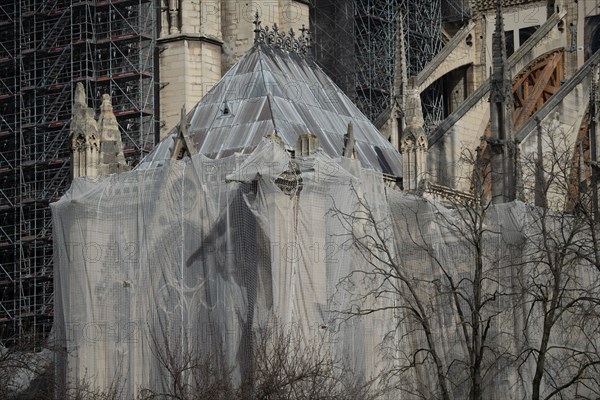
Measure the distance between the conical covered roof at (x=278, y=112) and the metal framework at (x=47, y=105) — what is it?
669 centimetres

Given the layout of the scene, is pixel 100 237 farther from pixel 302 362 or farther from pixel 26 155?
pixel 26 155

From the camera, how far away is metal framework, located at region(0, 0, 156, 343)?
43125 mm

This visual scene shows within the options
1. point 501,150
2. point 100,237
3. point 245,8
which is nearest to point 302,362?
point 100,237

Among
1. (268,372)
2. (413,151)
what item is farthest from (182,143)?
(268,372)

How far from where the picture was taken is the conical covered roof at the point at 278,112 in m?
34.7

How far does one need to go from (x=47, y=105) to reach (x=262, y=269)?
14.4 m

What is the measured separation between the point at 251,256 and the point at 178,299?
162cm

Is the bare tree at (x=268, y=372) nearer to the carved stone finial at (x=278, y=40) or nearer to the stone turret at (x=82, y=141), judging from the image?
the stone turret at (x=82, y=141)

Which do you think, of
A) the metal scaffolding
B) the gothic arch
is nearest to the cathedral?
the gothic arch

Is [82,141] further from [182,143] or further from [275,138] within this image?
[275,138]

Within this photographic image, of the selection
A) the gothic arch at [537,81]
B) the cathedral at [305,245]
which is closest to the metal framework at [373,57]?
the gothic arch at [537,81]

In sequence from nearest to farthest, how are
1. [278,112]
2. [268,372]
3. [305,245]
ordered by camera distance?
1. [268,372]
2. [305,245]
3. [278,112]

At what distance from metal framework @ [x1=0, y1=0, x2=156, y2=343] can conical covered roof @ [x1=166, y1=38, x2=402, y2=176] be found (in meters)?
6.69

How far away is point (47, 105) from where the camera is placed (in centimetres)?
4441
